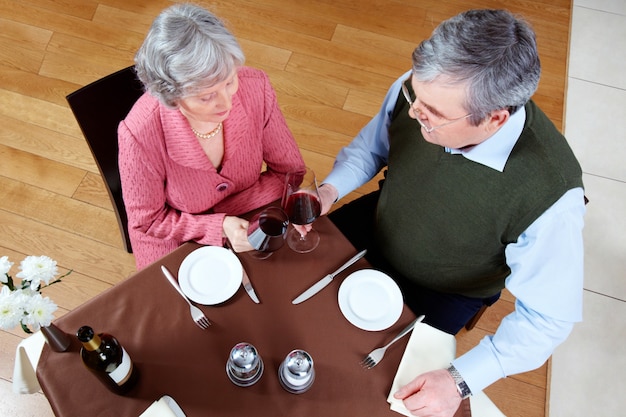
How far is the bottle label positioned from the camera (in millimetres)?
1042

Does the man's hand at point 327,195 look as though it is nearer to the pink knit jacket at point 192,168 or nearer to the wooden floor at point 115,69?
the pink knit jacket at point 192,168

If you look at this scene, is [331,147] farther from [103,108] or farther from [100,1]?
[100,1]

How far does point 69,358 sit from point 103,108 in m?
0.71

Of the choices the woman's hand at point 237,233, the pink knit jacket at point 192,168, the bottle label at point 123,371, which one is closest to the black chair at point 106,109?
the pink knit jacket at point 192,168

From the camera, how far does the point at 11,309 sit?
919 mm

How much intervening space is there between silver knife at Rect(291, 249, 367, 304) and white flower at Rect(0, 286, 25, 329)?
22.8 inches

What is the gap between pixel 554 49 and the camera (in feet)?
9.95

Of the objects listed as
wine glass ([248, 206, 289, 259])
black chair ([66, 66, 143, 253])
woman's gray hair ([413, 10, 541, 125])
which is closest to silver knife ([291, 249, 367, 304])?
wine glass ([248, 206, 289, 259])

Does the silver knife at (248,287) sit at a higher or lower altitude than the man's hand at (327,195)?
higher

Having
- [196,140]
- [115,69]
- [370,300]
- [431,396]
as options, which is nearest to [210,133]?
[196,140]

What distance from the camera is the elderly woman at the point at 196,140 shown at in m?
1.20

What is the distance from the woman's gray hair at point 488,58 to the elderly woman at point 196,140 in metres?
0.52

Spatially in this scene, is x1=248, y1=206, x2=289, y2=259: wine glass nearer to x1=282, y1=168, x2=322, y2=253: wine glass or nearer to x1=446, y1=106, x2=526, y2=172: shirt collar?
x1=282, y1=168, x2=322, y2=253: wine glass

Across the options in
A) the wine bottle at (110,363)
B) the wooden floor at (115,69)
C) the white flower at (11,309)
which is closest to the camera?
the white flower at (11,309)
